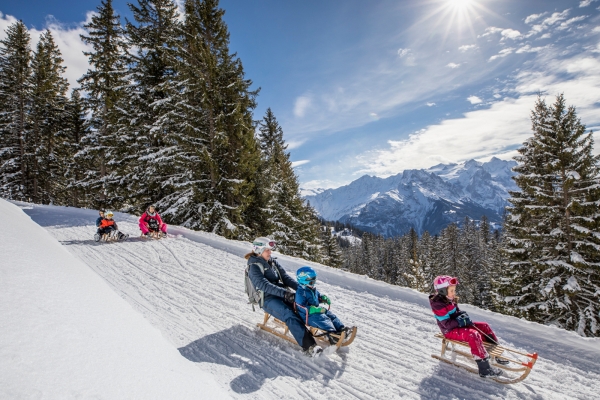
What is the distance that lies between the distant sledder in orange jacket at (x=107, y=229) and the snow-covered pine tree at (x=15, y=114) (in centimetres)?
2224

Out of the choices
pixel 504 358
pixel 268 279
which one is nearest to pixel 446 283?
pixel 504 358

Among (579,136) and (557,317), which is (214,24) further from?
(557,317)

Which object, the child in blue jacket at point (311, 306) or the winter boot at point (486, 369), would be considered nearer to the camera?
the winter boot at point (486, 369)

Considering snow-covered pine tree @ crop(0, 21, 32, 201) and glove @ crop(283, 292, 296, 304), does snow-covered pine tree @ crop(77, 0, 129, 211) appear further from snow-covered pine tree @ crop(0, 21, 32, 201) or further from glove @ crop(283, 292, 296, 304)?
glove @ crop(283, 292, 296, 304)

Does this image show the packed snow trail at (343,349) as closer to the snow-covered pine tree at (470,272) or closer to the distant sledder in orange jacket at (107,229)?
the distant sledder in orange jacket at (107,229)

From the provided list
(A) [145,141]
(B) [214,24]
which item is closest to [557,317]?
(B) [214,24]

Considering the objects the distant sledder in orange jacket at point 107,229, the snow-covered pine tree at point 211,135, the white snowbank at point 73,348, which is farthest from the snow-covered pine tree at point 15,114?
the white snowbank at point 73,348

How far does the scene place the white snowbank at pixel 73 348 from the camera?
1938mm

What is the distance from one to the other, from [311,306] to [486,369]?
8.36 feet

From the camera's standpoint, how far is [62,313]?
2.93 metres

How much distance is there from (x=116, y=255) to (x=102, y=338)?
8.38 m

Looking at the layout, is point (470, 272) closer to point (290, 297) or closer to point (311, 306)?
point (311, 306)

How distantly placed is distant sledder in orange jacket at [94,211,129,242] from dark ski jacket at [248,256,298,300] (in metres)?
8.89

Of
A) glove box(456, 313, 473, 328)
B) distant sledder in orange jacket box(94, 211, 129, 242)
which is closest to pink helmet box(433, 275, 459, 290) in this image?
glove box(456, 313, 473, 328)
